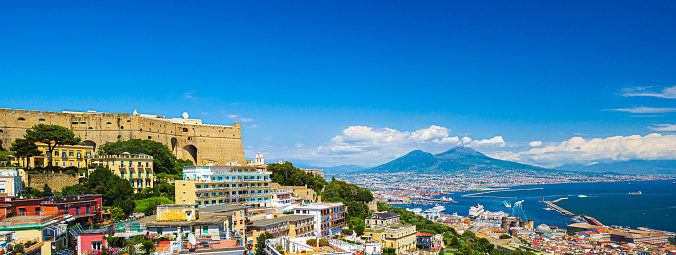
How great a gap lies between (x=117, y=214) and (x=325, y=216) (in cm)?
1165

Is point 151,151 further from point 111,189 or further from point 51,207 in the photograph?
point 51,207

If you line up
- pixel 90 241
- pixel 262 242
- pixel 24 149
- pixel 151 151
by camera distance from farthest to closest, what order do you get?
pixel 151 151
pixel 24 149
pixel 262 242
pixel 90 241

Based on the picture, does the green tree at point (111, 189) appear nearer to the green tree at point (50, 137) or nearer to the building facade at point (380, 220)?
the green tree at point (50, 137)

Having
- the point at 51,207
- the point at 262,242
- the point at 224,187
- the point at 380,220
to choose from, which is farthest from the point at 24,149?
the point at 380,220

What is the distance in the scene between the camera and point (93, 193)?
2791cm

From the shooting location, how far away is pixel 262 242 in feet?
72.7

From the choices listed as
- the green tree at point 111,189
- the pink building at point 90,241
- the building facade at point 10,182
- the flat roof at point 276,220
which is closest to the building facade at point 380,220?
the flat roof at point 276,220

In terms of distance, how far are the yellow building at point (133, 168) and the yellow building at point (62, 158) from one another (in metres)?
1.35

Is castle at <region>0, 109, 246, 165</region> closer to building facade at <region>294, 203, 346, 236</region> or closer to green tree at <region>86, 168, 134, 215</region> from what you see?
green tree at <region>86, 168, 134, 215</region>

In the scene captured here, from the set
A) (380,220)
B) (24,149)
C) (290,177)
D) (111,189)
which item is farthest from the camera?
(290,177)

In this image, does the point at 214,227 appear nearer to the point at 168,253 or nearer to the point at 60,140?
the point at 168,253

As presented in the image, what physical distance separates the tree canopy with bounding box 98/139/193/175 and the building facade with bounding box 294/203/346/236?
1322cm

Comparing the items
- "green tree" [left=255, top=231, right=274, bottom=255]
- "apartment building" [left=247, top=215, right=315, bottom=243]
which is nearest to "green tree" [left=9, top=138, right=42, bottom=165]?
"apartment building" [left=247, top=215, right=315, bottom=243]

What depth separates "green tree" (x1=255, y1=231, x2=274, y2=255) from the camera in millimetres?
20875
